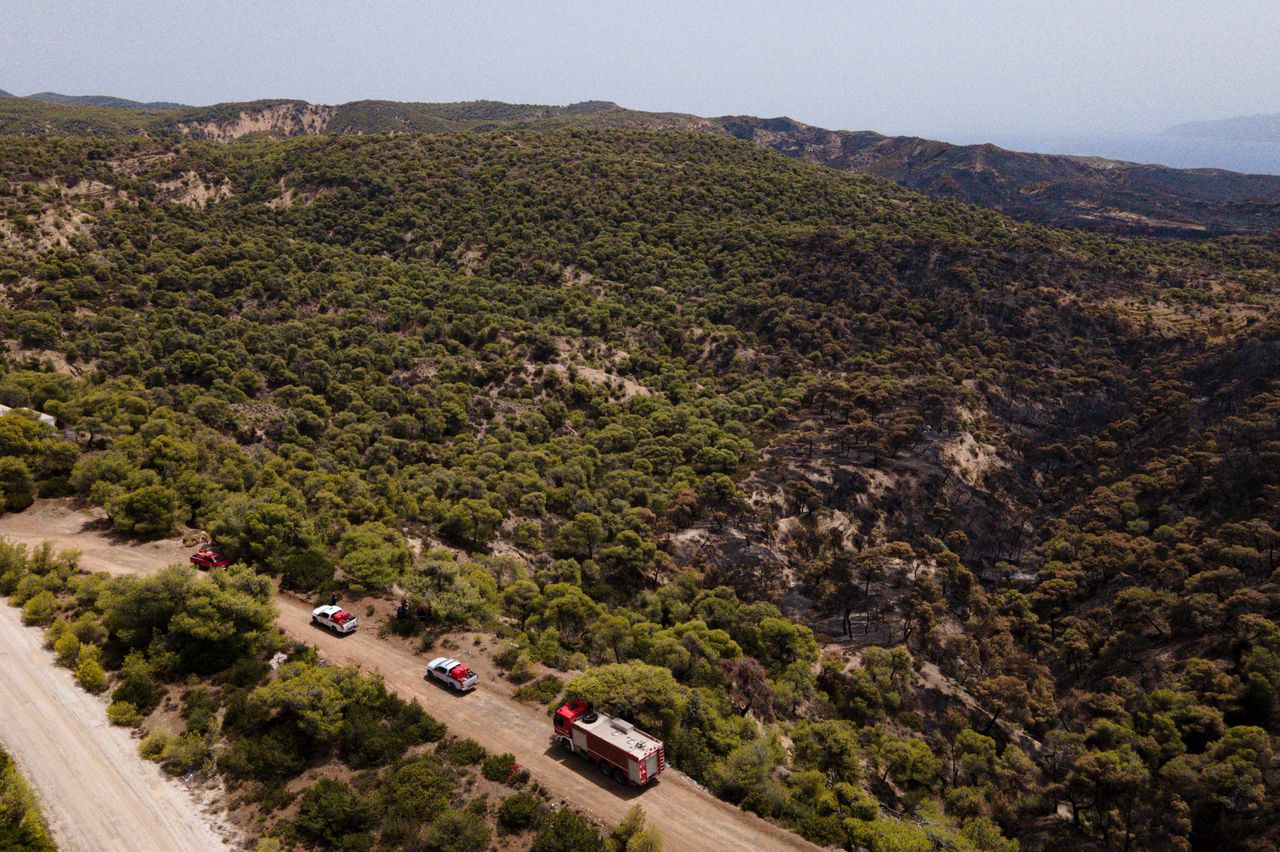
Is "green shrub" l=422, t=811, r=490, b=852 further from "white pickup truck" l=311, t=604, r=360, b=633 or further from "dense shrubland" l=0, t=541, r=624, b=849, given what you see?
"white pickup truck" l=311, t=604, r=360, b=633

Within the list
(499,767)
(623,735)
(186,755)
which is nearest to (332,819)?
(499,767)

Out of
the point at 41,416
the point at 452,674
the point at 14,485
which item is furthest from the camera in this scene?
the point at 41,416

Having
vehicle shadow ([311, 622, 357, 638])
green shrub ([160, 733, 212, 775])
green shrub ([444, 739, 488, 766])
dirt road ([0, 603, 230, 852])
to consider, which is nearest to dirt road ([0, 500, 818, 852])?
vehicle shadow ([311, 622, 357, 638])

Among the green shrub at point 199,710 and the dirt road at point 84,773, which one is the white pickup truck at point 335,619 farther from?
the dirt road at point 84,773

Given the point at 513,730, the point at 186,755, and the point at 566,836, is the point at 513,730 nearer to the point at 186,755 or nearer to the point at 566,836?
the point at 566,836

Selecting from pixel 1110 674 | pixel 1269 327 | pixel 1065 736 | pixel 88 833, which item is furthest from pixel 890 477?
pixel 88 833

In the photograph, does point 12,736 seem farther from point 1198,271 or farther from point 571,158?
point 1198,271
